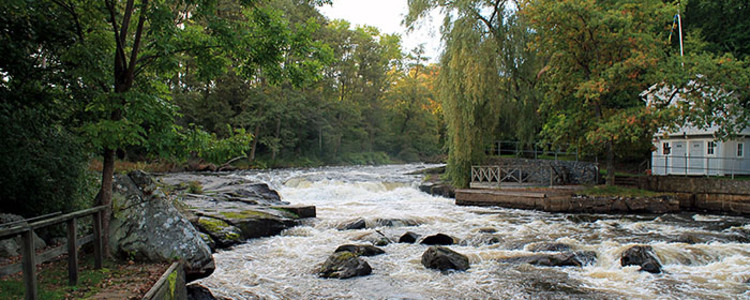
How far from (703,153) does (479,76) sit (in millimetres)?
12529

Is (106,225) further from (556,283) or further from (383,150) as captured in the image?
(383,150)

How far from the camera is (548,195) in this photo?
17.6 m

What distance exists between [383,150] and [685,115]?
43390 millimetres

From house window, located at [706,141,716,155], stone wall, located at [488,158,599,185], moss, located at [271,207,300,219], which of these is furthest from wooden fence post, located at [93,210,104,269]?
house window, located at [706,141,716,155]

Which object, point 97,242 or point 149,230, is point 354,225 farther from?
point 97,242

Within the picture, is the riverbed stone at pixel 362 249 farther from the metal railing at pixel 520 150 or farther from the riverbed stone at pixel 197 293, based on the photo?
the metal railing at pixel 520 150

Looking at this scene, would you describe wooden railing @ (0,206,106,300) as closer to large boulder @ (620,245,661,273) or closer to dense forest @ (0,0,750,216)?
dense forest @ (0,0,750,216)

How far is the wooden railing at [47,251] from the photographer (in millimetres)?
4012

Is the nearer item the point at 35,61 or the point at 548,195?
the point at 35,61

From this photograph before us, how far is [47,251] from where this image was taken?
461 centimetres

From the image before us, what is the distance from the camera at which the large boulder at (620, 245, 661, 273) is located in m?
8.73

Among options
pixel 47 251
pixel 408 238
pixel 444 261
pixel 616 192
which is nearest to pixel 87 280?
pixel 47 251

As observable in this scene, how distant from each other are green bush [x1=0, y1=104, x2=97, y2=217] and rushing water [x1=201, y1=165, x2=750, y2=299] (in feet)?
9.76

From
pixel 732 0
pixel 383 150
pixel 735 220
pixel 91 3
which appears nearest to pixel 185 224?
pixel 91 3
